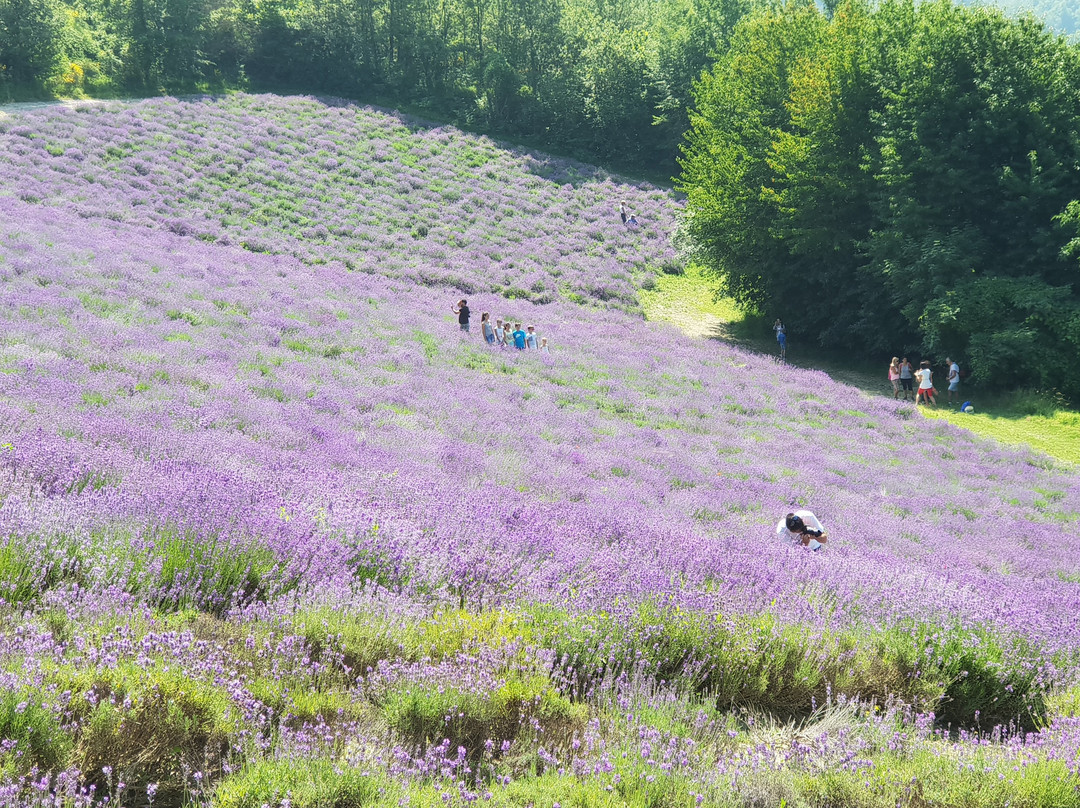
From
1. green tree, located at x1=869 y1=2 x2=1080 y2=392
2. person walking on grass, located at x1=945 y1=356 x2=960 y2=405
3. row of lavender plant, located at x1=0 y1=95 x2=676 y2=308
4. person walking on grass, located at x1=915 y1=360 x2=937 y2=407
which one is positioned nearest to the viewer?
green tree, located at x1=869 y1=2 x2=1080 y2=392

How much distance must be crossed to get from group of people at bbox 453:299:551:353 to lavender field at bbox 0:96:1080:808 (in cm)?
271

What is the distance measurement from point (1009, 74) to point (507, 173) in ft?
81.5

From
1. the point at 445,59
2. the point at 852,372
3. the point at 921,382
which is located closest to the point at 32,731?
the point at 921,382

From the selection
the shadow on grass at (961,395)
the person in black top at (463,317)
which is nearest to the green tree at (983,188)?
the shadow on grass at (961,395)

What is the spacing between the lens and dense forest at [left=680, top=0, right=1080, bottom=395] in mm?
21625

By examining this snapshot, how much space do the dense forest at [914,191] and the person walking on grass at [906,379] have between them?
0.95 m

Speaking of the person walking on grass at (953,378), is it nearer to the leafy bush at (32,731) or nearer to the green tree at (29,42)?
the leafy bush at (32,731)

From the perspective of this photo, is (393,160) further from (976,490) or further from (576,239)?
(976,490)

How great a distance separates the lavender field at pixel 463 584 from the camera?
3262mm

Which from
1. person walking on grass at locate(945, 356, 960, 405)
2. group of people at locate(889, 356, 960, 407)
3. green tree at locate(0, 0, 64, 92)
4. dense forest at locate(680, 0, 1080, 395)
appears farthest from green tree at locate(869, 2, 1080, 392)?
green tree at locate(0, 0, 64, 92)

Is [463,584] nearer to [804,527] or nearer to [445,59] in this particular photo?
[804,527]

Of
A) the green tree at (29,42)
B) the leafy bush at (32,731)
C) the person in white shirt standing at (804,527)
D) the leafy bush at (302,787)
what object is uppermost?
the green tree at (29,42)

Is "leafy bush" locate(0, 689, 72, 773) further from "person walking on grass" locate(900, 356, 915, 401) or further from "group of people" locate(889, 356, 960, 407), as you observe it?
"person walking on grass" locate(900, 356, 915, 401)

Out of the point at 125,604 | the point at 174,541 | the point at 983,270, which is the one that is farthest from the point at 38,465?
the point at 983,270
